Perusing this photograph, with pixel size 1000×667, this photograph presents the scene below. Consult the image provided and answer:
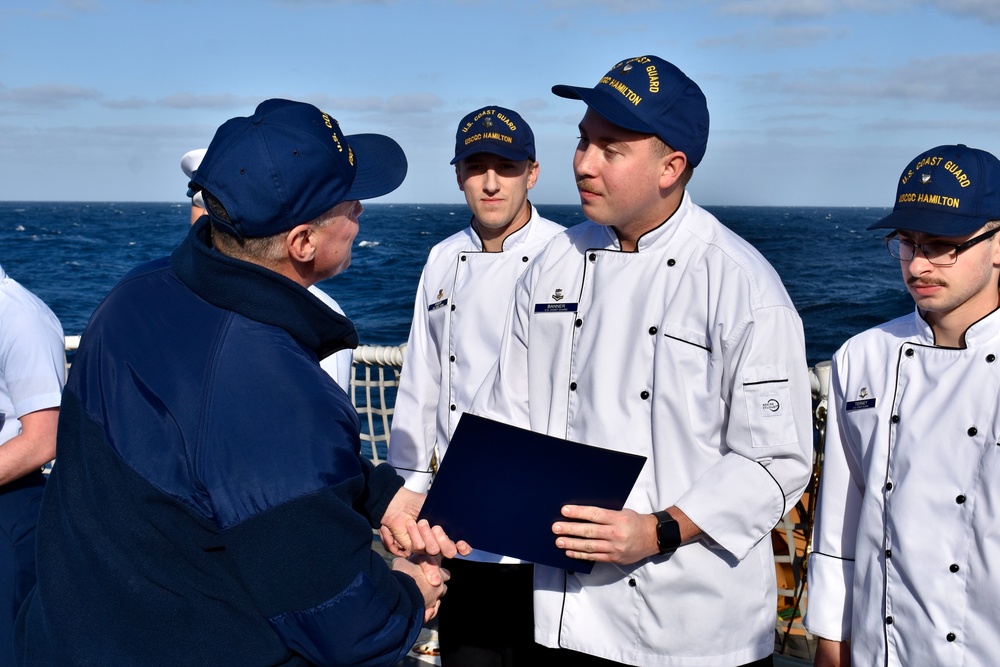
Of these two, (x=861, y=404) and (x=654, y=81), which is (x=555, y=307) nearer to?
(x=654, y=81)

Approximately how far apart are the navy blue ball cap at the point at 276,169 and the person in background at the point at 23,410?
1.25 meters

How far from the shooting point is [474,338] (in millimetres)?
3459

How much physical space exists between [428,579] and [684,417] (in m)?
0.65


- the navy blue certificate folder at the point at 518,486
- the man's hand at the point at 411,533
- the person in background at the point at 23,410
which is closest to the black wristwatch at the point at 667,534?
the navy blue certificate folder at the point at 518,486

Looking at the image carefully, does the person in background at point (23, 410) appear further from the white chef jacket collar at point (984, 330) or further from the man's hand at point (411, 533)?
the white chef jacket collar at point (984, 330)

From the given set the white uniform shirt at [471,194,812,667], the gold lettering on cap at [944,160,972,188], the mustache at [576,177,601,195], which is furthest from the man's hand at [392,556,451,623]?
the gold lettering on cap at [944,160,972,188]

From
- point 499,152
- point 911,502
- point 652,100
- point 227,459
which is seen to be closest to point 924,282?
point 911,502

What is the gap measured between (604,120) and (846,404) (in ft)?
2.79

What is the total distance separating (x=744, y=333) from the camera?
2.18m

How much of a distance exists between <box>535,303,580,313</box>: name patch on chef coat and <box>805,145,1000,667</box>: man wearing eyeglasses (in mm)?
657

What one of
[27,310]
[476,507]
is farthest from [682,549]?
[27,310]

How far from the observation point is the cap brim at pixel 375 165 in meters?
1.86

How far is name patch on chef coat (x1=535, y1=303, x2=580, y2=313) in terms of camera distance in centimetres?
247

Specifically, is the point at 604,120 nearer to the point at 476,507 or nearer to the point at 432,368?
the point at 476,507
